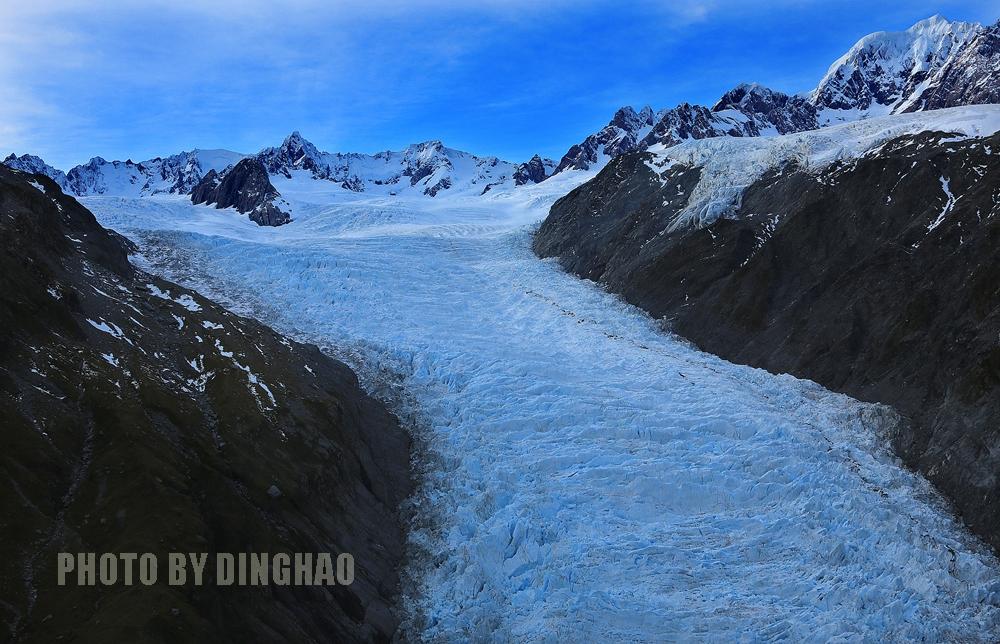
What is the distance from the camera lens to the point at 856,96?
5074 inches

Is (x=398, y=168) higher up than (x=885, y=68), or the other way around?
(x=885, y=68)

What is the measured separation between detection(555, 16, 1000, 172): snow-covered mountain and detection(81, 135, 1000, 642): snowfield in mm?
66446

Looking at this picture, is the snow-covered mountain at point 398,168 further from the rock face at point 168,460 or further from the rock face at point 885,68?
the rock face at point 168,460

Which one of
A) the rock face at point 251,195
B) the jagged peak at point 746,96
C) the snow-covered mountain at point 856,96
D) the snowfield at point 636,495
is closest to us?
the snowfield at point 636,495

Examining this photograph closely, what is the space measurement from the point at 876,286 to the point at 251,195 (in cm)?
6789

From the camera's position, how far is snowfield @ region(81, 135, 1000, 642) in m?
14.5

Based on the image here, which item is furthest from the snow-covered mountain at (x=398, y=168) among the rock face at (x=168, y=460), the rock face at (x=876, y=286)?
the rock face at (x=168, y=460)

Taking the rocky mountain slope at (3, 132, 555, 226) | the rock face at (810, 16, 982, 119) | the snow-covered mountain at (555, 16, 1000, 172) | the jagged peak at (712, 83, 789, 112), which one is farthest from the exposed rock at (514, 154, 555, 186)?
the rock face at (810, 16, 982, 119)

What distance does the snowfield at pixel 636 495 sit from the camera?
14.5 metres

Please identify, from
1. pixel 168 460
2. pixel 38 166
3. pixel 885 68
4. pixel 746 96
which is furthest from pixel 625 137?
pixel 38 166

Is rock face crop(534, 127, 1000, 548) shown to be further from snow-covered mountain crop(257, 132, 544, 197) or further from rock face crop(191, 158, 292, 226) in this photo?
snow-covered mountain crop(257, 132, 544, 197)

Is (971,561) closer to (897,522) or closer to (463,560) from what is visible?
(897,522)

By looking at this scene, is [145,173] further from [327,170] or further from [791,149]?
[791,149]

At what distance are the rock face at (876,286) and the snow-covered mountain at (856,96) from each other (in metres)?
56.8
